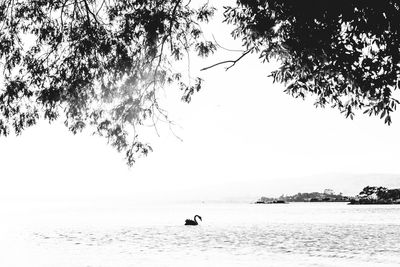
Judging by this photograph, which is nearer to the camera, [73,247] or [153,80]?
[153,80]

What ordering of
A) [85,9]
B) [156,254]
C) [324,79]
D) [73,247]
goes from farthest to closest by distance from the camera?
[73,247]
[156,254]
[85,9]
[324,79]

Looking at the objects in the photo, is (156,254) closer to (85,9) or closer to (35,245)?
(35,245)

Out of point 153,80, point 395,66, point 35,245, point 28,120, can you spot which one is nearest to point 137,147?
point 153,80

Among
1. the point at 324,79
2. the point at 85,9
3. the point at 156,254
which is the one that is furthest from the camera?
the point at 156,254

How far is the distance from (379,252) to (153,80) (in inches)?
1022

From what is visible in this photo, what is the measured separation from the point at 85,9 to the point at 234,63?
5319mm

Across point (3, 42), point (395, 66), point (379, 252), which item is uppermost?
point (3, 42)

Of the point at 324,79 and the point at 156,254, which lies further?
the point at 156,254

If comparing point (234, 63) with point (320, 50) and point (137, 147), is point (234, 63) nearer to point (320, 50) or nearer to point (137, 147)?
point (320, 50)

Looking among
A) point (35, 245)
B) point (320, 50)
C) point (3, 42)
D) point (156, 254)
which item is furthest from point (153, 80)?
point (35, 245)

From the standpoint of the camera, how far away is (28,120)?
1474cm

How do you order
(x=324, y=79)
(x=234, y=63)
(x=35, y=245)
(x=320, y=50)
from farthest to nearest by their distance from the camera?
(x=35, y=245), (x=324, y=79), (x=234, y=63), (x=320, y=50)

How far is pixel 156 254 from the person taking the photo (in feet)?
111

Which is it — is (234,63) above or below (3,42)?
below
